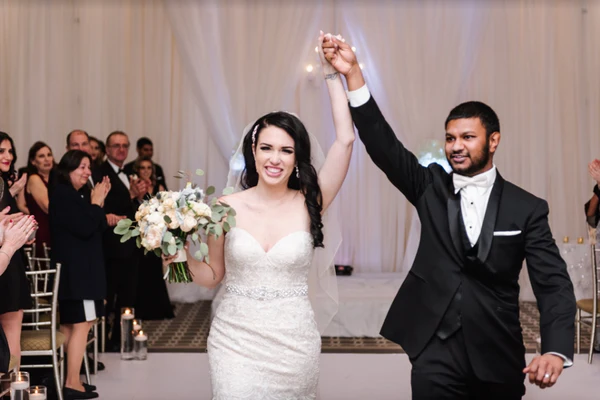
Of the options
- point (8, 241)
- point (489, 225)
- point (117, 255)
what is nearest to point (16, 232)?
point (8, 241)

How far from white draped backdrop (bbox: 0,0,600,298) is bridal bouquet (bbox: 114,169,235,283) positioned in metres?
6.12

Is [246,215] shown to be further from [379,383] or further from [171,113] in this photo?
[171,113]

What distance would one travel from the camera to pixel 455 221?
3.31m

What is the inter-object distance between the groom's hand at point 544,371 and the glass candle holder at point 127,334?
14.8ft

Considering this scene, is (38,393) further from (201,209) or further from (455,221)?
(455,221)

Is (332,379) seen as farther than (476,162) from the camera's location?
Yes

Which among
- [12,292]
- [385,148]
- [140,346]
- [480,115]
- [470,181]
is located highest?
[480,115]

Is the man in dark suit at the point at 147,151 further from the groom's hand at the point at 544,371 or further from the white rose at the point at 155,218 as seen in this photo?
the groom's hand at the point at 544,371

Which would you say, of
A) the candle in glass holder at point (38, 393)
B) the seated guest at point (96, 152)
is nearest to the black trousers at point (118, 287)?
the seated guest at point (96, 152)

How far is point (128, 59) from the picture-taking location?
1021 centimetres

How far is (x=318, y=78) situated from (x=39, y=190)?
383 cm

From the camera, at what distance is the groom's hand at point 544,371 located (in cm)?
294

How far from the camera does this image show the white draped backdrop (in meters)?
9.72

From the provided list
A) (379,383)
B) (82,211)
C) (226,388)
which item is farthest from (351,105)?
(379,383)
